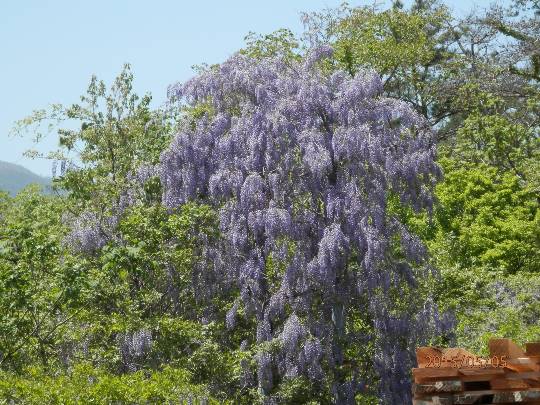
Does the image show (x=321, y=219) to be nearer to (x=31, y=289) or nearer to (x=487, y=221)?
(x=31, y=289)

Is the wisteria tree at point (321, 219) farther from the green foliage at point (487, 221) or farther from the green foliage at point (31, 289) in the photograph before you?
the green foliage at point (487, 221)

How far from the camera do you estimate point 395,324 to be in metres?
17.9

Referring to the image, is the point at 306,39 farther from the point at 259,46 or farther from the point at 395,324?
the point at 395,324

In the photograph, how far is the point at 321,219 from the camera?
58.1 ft
